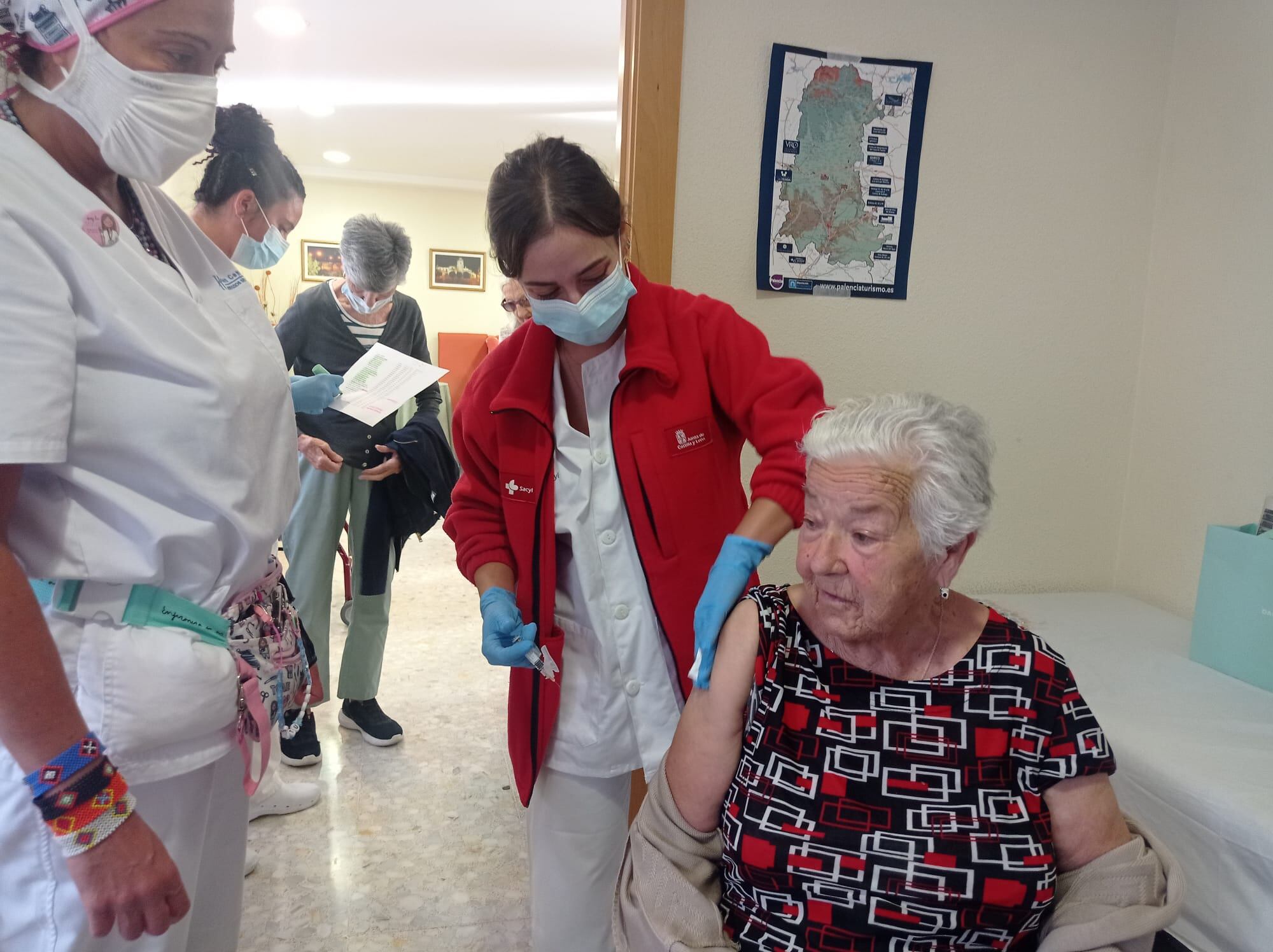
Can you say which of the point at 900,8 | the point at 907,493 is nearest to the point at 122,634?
the point at 907,493

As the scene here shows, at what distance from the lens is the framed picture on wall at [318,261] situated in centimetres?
697

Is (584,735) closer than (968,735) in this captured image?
No

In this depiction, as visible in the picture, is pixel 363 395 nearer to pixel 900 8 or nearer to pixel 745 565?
pixel 745 565

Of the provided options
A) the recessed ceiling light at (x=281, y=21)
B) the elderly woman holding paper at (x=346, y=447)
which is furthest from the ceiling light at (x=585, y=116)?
the elderly woman holding paper at (x=346, y=447)

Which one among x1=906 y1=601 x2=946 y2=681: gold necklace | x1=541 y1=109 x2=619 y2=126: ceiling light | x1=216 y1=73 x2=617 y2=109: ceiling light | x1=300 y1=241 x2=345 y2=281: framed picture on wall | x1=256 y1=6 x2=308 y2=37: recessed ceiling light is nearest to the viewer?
x1=906 y1=601 x2=946 y2=681: gold necklace

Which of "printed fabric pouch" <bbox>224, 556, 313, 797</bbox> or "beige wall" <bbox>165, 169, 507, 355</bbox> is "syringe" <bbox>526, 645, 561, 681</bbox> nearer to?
"printed fabric pouch" <bbox>224, 556, 313, 797</bbox>

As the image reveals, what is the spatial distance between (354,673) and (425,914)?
96cm

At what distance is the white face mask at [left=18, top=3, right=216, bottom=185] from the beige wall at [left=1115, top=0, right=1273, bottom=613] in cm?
206

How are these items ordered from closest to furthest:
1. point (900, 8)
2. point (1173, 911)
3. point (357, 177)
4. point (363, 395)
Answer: point (1173, 911)
point (900, 8)
point (363, 395)
point (357, 177)

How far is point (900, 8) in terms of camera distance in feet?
6.01

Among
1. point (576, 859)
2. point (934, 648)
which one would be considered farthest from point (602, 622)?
point (934, 648)

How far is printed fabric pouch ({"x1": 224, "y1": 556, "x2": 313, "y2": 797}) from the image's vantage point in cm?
98

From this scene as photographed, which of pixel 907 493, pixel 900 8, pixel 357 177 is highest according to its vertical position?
pixel 357 177

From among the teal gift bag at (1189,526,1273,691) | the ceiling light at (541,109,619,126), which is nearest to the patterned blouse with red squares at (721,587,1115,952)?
the teal gift bag at (1189,526,1273,691)
